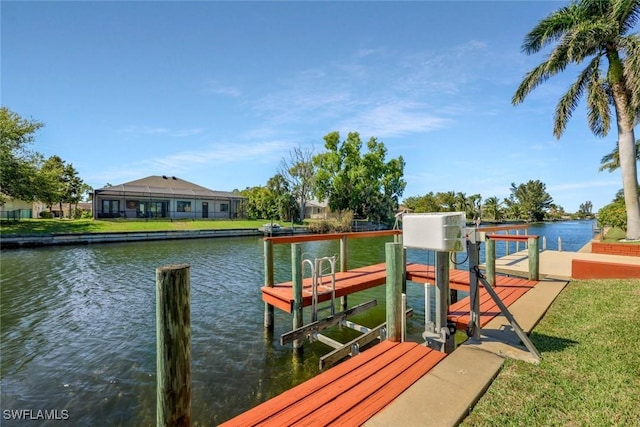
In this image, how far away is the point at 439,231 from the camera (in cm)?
338

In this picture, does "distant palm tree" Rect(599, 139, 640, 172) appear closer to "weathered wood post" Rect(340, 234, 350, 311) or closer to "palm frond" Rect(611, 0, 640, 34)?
"palm frond" Rect(611, 0, 640, 34)

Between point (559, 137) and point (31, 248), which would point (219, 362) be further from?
point (31, 248)

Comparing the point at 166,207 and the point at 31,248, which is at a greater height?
the point at 166,207

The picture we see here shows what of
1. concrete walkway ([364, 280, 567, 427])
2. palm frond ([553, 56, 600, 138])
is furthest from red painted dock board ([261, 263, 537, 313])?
palm frond ([553, 56, 600, 138])

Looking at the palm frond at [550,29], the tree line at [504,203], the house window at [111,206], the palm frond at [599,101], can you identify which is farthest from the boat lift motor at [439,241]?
the tree line at [504,203]

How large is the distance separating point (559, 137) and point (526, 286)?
1185 cm

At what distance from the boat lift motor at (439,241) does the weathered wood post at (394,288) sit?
0.39 metres

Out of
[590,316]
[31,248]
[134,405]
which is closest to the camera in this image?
[134,405]

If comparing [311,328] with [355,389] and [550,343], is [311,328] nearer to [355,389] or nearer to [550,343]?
[355,389]

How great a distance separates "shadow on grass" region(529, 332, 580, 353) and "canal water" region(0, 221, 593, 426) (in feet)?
8.70

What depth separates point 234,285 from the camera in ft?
36.2

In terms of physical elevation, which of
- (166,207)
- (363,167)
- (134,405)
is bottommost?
(134,405)

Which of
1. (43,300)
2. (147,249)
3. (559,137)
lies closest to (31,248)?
(147,249)

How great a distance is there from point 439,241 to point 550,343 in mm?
2142
